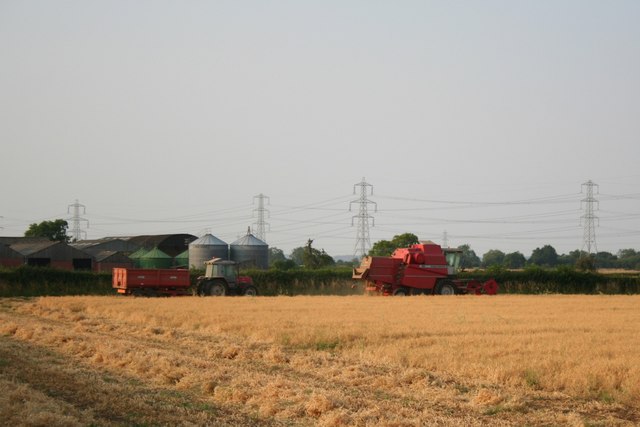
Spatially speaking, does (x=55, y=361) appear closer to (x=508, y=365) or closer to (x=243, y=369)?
(x=243, y=369)

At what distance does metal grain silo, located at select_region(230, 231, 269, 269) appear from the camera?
2970 inches

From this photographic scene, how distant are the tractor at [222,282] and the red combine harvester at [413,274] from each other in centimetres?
669

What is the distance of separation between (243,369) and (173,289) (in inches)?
1172

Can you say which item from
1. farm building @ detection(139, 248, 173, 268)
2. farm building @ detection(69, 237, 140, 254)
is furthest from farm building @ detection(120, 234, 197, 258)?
farm building @ detection(139, 248, 173, 268)

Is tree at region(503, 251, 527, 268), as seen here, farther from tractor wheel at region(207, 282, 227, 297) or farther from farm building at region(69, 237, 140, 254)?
tractor wheel at region(207, 282, 227, 297)

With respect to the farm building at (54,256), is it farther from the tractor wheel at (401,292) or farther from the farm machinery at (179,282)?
the tractor wheel at (401,292)

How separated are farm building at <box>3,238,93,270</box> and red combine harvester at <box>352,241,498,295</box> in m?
36.7

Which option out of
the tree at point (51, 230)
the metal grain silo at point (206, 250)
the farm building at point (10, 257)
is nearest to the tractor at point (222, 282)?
the metal grain silo at point (206, 250)

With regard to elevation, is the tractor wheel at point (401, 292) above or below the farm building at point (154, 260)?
below

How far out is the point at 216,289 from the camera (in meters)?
44.0

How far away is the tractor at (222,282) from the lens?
43938 mm

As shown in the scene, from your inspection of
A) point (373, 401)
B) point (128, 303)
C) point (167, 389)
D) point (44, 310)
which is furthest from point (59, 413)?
point (128, 303)

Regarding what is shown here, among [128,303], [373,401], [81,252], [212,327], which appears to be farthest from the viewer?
[81,252]

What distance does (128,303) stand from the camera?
34219mm
